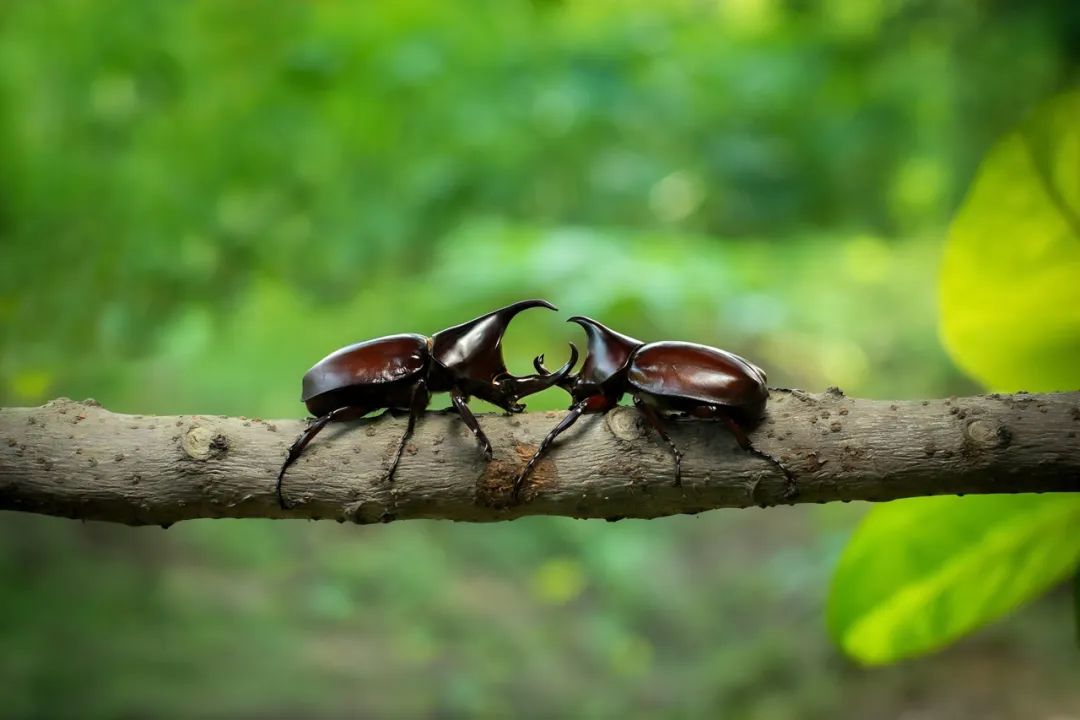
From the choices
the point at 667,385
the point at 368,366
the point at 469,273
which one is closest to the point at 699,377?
the point at 667,385

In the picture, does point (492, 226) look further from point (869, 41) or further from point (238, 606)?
point (869, 41)

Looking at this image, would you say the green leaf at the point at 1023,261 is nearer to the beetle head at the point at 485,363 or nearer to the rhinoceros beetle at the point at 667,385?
the rhinoceros beetle at the point at 667,385

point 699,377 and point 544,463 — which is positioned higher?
point 699,377

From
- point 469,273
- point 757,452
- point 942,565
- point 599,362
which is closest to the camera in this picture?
point 757,452

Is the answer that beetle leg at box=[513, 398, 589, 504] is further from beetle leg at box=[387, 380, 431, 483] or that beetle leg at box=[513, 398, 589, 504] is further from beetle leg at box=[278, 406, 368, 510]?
beetle leg at box=[278, 406, 368, 510]

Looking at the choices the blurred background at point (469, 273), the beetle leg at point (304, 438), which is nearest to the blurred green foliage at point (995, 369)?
the beetle leg at point (304, 438)

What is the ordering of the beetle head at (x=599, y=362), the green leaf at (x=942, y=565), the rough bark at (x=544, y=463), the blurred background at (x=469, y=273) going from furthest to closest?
the blurred background at (x=469, y=273), the green leaf at (x=942, y=565), the beetle head at (x=599, y=362), the rough bark at (x=544, y=463)

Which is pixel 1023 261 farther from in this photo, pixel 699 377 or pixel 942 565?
pixel 699 377
